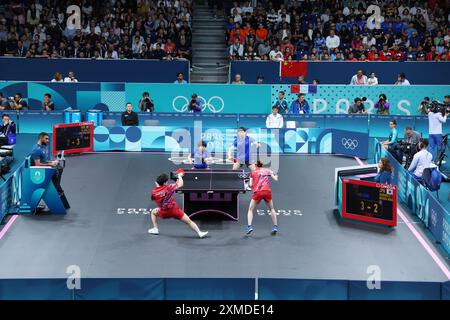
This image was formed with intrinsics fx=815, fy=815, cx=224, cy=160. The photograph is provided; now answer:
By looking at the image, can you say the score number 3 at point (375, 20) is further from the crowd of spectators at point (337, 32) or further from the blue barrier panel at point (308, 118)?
the blue barrier panel at point (308, 118)

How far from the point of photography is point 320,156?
27641 millimetres

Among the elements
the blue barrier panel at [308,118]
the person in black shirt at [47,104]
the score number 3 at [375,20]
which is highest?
the score number 3 at [375,20]

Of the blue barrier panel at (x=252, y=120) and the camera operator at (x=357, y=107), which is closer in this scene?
the blue barrier panel at (x=252, y=120)

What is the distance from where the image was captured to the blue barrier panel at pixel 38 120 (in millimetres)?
30078

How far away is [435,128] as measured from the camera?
25312 mm

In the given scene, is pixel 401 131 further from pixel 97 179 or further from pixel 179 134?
pixel 97 179

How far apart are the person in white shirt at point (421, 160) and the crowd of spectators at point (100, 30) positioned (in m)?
15.3

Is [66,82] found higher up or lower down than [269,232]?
higher up

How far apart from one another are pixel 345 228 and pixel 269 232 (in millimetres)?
1886

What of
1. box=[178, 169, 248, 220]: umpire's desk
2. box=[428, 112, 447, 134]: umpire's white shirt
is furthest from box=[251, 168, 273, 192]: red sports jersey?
box=[428, 112, 447, 134]: umpire's white shirt

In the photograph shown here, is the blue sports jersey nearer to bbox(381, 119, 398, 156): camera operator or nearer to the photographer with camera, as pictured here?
bbox(381, 119, 398, 156): camera operator

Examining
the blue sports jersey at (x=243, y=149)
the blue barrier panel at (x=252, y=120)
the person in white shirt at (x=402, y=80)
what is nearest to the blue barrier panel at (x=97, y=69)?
the blue barrier panel at (x=252, y=120)

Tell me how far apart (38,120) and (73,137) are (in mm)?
3700
